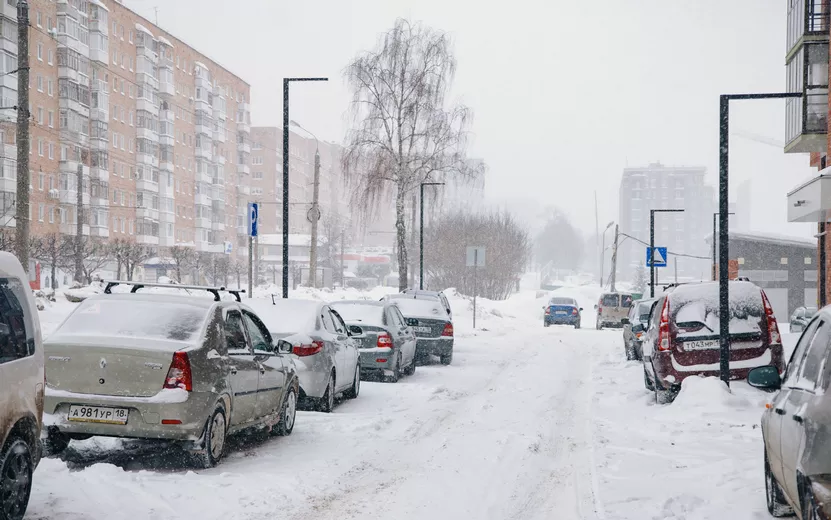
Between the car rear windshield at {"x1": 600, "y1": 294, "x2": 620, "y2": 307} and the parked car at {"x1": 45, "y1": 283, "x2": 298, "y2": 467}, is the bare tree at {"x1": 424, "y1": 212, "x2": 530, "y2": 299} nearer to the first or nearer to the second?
the car rear windshield at {"x1": 600, "y1": 294, "x2": 620, "y2": 307}

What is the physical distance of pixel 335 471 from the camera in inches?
336

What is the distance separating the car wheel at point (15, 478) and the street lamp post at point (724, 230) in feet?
32.1

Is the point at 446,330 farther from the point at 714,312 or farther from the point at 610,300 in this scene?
the point at 610,300

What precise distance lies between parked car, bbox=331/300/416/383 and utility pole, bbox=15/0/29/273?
8935 mm

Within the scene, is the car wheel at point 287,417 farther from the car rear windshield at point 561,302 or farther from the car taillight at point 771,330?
the car rear windshield at point 561,302

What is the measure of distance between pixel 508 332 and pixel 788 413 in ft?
115

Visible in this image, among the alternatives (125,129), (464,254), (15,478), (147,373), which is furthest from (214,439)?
(125,129)

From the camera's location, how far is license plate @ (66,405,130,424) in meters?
7.96

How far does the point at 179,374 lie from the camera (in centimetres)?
806

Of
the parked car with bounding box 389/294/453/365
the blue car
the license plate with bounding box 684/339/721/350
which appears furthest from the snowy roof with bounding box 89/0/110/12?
the license plate with bounding box 684/339/721/350

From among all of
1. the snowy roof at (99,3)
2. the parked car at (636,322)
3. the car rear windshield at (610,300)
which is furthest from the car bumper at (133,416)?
the snowy roof at (99,3)

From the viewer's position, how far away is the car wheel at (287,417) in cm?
1072

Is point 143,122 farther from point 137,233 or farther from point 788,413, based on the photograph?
point 788,413

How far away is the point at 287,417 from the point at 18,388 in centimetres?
507
